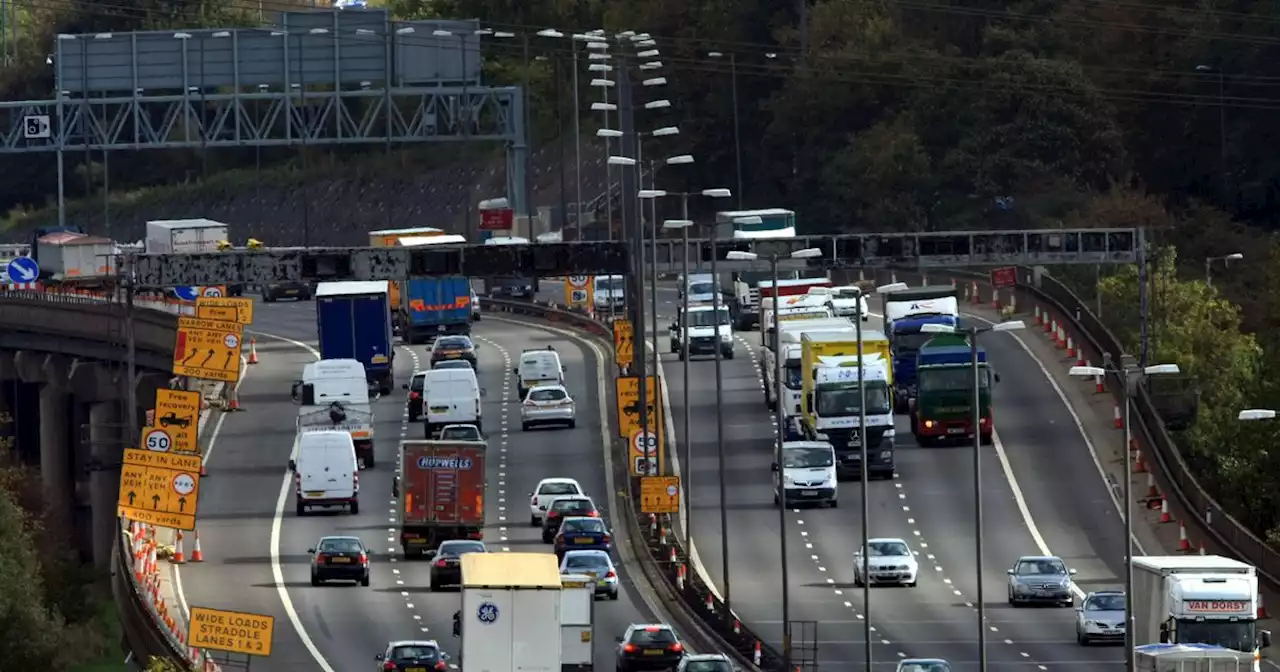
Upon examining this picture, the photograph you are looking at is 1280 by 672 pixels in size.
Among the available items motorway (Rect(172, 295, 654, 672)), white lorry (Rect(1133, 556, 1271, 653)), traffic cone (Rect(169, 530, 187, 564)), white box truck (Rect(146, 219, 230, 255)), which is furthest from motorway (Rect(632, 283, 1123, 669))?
white box truck (Rect(146, 219, 230, 255))

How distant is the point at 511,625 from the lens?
46031mm

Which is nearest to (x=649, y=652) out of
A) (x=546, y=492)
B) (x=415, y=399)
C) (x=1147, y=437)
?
(x=546, y=492)

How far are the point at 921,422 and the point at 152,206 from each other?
106m

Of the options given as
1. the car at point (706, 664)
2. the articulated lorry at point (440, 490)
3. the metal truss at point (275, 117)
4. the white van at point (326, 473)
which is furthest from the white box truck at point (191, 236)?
the car at point (706, 664)

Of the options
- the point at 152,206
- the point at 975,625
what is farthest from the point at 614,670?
the point at 152,206

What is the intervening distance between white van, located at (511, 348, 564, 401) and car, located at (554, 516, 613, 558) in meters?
25.0

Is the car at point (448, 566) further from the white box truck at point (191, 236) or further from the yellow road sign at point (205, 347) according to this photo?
the white box truck at point (191, 236)

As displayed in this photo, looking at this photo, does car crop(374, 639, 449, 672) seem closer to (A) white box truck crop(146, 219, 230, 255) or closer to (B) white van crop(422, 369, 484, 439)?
(B) white van crop(422, 369, 484, 439)

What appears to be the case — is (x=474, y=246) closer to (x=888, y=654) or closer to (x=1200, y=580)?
(x=888, y=654)

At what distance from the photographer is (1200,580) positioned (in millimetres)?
49750

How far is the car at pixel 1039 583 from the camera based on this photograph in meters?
62.5

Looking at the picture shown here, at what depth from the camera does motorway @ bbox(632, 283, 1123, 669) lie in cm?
5856

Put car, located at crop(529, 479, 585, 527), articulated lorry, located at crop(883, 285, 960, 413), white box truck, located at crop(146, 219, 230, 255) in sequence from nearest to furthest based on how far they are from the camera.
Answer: car, located at crop(529, 479, 585, 527), articulated lorry, located at crop(883, 285, 960, 413), white box truck, located at crop(146, 219, 230, 255)

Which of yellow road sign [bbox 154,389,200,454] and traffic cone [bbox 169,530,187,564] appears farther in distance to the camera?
traffic cone [bbox 169,530,187,564]
